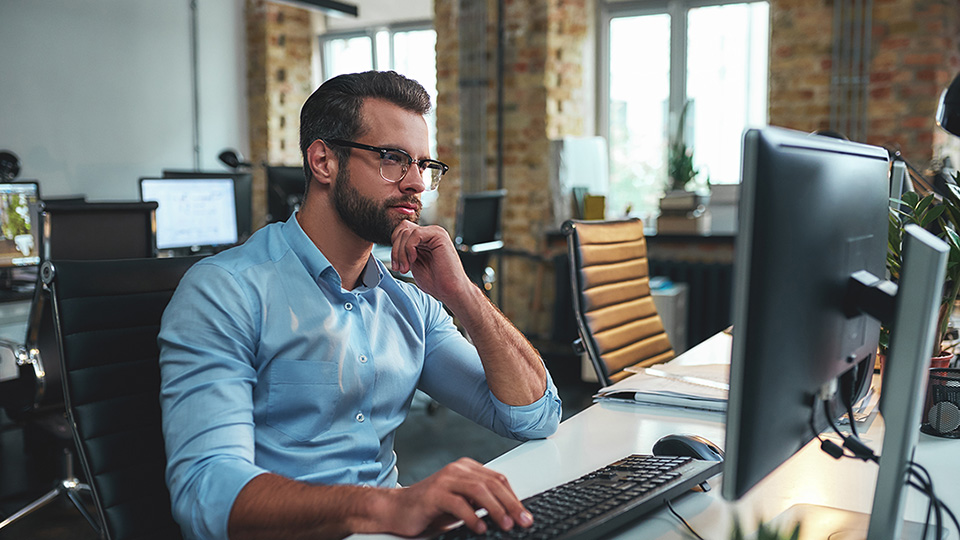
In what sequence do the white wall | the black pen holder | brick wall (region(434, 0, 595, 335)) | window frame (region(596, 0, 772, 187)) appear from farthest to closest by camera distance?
the white wall < window frame (region(596, 0, 772, 187)) < brick wall (region(434, 0, 595, 335)) < the black pen holder

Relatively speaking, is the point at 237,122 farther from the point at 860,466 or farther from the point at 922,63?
the point at 860,466

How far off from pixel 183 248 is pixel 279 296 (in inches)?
127

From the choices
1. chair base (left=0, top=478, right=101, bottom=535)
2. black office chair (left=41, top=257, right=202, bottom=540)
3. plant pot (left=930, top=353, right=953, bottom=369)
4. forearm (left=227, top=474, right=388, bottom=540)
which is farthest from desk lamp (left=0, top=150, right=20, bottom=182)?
plant pot (left=930, top=353, right=953, bottom=369)

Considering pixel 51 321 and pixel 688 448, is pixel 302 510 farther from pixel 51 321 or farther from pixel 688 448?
pixel 51 321

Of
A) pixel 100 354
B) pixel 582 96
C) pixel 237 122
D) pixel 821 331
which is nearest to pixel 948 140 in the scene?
pixel 582 96

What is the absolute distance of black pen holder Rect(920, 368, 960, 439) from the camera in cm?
131

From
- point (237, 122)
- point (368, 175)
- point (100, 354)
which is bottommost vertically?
point (100, 354)

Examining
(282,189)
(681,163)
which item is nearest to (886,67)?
(681,163)

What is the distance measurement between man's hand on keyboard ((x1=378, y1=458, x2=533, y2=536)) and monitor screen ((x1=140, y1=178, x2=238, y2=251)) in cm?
347

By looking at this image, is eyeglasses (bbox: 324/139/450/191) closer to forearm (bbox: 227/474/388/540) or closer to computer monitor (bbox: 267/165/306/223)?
forearm (bbox: 227/474/388/540)

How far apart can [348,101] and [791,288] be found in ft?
2.82

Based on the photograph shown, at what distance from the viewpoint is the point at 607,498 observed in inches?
38.1

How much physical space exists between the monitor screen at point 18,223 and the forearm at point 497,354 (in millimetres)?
2816

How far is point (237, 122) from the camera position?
6.62 metres
